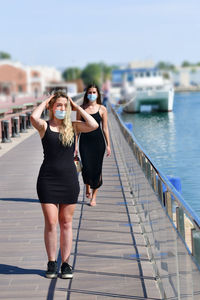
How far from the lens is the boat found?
68688mm

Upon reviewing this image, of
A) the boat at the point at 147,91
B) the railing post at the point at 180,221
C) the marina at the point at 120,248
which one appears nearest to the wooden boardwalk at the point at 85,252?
the marina at the point at 120,248

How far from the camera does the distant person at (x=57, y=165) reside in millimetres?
5338

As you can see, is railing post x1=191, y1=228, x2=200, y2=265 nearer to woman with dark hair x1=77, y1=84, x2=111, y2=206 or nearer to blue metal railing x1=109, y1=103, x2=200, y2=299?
blue metal railing x1=109, y1=103, x2=200, y2=299

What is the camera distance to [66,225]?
220 inches

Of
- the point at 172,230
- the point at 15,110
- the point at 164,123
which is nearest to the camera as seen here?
the point at 172,230

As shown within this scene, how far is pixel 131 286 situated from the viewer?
5332 mm

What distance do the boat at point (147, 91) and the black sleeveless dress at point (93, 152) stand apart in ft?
193

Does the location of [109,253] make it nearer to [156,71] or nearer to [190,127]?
[190,127]

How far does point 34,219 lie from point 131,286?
3.24m

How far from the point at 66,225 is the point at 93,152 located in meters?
3.33

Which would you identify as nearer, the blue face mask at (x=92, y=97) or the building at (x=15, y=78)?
the blue face mask at (x=92, y=97)

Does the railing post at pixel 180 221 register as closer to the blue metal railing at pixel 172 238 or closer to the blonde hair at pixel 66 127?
the blue metal railing at pixel 172 238

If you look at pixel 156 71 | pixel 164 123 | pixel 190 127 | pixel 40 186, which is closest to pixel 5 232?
pixel 40 186

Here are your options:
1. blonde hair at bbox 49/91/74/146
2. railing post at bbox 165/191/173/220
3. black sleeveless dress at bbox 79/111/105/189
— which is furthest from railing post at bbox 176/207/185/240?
black sleeveless dress at bbox 79/111/105/189
